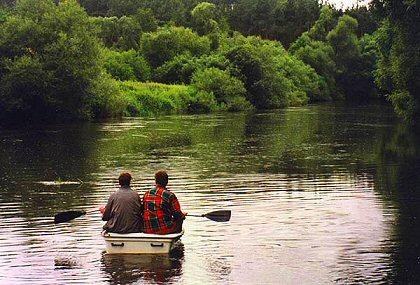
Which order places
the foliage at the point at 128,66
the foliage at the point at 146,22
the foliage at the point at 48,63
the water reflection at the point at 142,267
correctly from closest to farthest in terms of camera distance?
the water reflection at the point at 142,267 → the foliage at the point at 48,63 → the foliage at the point at 128,66 → the foliage at the point at 146,22

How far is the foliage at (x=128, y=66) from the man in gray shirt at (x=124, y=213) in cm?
7493

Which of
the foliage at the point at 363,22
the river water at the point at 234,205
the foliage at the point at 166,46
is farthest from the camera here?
the foliage at the point at 363,22

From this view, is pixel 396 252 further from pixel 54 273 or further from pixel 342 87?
pixel 342 87

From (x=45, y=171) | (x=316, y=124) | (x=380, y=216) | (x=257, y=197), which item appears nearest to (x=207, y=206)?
(x=257, y=197)

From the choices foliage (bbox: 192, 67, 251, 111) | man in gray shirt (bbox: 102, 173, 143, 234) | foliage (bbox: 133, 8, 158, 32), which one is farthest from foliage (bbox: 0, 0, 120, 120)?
man in gray shirt (bbox: 102, 173, 143, 234)

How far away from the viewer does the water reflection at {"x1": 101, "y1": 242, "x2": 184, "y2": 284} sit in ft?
46.8

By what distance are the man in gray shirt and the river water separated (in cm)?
58

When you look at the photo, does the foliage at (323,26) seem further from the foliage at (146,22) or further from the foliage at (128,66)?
the foliage at (128,66)

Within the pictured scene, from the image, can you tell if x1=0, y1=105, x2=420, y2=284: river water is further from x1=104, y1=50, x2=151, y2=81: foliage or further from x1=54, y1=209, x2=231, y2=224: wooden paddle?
x1=104, y1=50, x2=151, y2=81: foliage

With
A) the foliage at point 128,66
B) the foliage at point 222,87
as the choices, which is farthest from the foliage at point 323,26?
the foliage at point 222,87

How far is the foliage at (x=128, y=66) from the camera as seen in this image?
302 ft

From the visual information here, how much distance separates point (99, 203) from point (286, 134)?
92.2 feet

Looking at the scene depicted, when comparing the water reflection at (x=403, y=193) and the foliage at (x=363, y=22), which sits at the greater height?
the foliage at (x=363, y=22)

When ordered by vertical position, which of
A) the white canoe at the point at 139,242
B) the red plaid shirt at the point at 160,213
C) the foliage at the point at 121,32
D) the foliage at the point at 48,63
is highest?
the foliage at the point at 121,32
